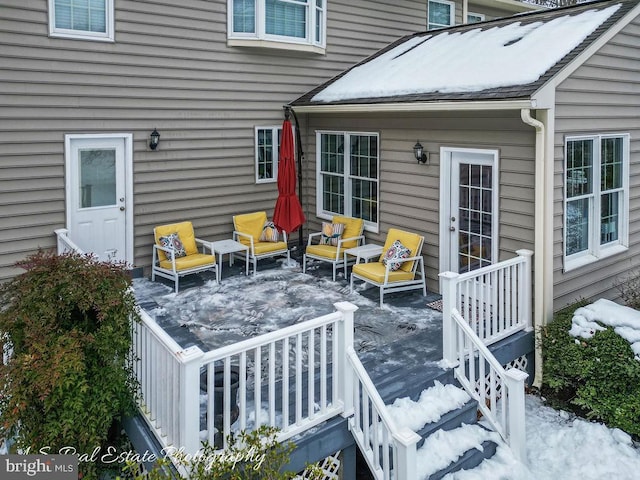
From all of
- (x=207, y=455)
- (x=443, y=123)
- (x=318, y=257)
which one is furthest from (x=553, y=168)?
(x=207, y=455)

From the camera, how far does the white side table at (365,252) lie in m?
7.58

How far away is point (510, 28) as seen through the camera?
770cm

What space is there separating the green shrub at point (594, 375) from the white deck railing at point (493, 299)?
36 centimetres

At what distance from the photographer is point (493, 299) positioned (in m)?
5.54

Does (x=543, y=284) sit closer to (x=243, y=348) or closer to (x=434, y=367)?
(x=434, y=367)

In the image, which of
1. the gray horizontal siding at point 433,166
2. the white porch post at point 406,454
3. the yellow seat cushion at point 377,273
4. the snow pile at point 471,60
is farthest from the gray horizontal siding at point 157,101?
the white porch post at point 406,454

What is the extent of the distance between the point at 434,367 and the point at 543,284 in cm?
173

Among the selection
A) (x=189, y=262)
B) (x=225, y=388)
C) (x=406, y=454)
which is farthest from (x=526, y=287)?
(x=189, y=262)

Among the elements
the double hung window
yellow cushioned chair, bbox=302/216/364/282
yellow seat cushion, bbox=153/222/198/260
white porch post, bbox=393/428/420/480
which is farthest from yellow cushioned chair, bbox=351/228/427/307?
the double hung window

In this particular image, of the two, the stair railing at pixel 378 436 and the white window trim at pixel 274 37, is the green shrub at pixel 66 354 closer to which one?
the stair railing at pixel 378 436

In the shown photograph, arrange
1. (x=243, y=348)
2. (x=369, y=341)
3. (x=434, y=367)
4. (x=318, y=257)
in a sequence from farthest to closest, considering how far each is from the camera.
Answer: (x=318, y=257) < (x=369, y=341) < (x=434, y=367) < (x=243, y=348)

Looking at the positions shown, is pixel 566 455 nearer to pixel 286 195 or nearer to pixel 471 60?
pixel 471 60

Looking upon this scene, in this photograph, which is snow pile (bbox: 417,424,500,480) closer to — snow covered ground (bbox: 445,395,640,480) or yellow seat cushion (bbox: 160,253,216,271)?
snow covered ground (bbox: 445,395,640,480)

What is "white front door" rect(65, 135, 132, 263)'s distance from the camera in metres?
7.21
